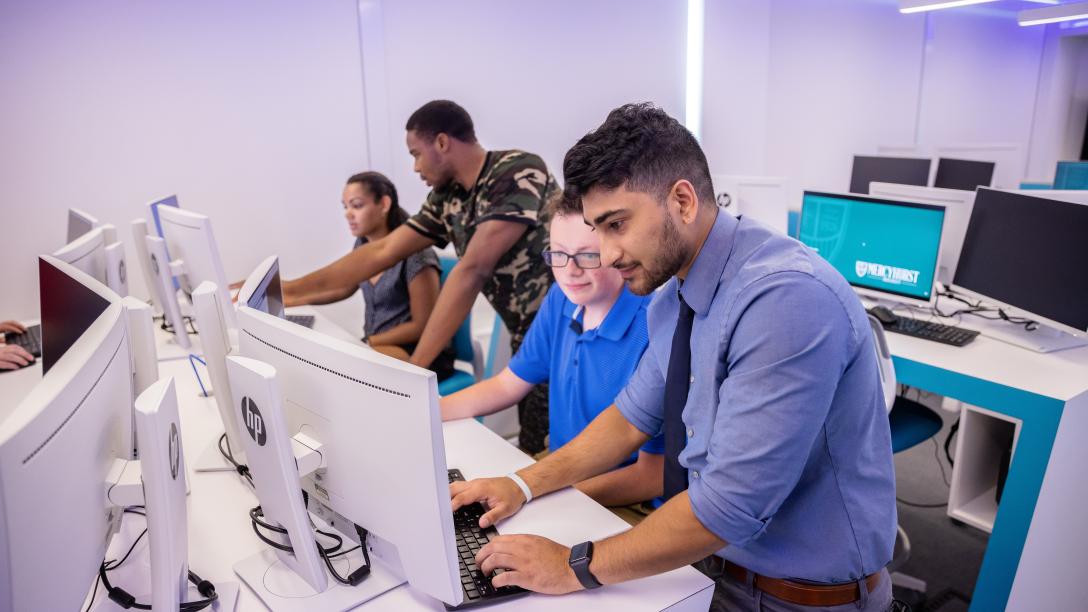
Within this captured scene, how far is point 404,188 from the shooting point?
3859 millimetres

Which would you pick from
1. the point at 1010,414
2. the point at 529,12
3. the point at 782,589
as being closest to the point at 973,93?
the point at 529,12

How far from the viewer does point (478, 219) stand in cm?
244

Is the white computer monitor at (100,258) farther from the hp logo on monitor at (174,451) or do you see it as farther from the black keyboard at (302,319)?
the hp logo on monitor at (174,451)

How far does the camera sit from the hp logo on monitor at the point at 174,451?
0.93 metres

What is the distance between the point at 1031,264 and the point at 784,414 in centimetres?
196

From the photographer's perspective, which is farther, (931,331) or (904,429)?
(931,331)

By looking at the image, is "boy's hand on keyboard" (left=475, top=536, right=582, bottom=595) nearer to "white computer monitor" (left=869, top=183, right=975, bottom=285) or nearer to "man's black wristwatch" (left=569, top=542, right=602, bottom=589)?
"man's black wristwatch" (left=569, top=542, right=602, bottom=589)

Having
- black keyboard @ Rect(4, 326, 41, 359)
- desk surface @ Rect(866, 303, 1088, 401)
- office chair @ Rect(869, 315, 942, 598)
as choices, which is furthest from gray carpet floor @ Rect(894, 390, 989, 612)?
black keyboard @ Rect(4, 326, 41, 359)

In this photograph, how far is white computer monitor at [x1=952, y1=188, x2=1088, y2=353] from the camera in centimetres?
223

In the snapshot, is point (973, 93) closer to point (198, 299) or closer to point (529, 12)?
point (529, 12)

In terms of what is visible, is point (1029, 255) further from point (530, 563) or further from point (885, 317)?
point (530, 563)

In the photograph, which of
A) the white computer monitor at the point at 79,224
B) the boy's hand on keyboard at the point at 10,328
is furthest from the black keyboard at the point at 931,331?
the boy's hand on keyboard at the point at 10,328

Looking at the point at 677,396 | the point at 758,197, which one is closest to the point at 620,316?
the point at 677,396

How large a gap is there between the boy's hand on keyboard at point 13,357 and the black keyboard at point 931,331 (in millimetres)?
2993
